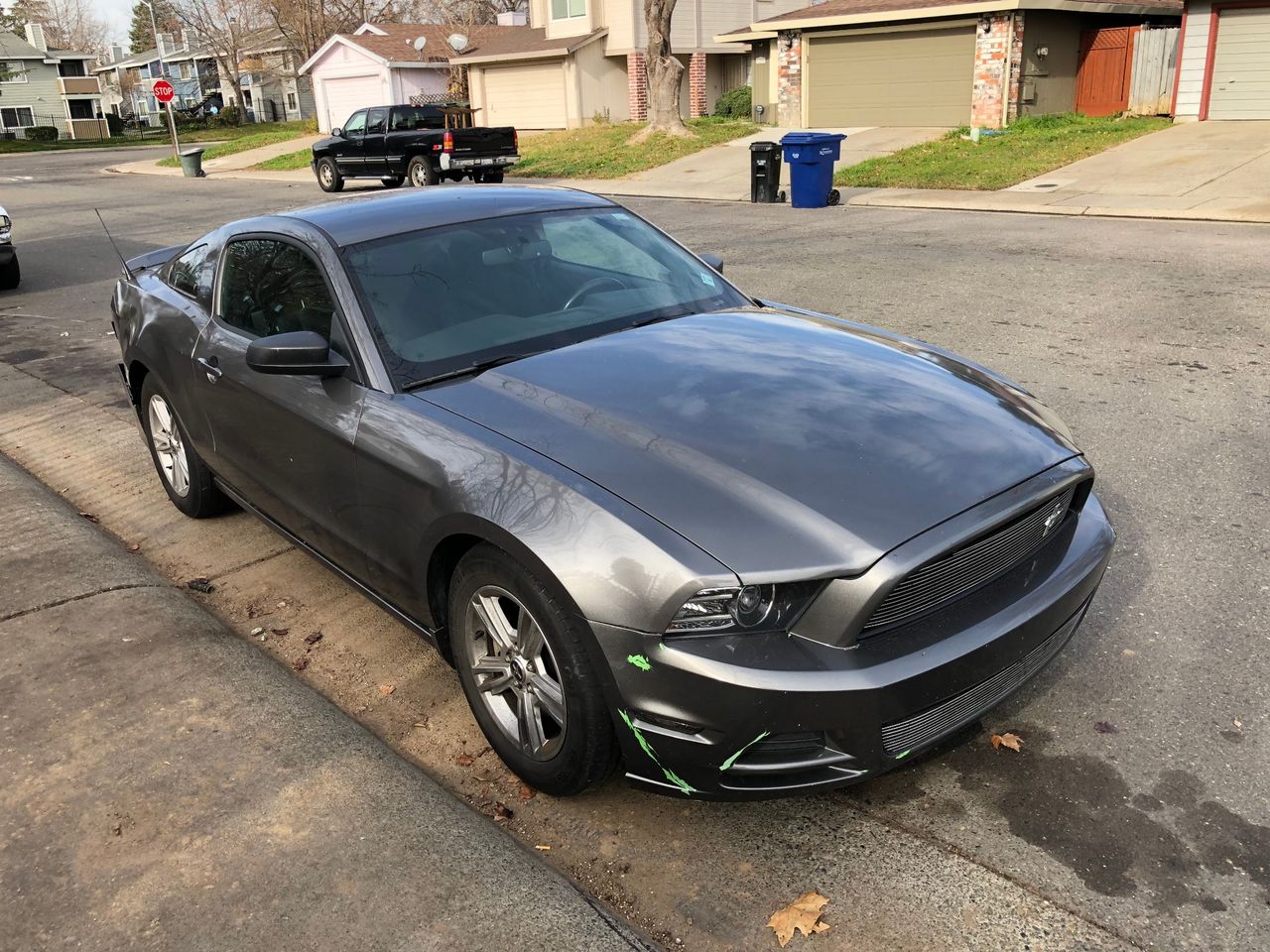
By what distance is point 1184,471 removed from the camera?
5.23 m

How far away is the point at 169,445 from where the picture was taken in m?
5.35

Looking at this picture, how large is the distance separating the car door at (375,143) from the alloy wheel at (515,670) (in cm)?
2216

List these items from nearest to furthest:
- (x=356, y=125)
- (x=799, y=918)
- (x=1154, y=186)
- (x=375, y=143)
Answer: (x=799, y=918) → (x=1154, y=186) → (x=375, y=143) → (x=356, y=125)

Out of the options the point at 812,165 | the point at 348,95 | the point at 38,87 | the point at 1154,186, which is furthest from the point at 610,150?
the point at 38,87

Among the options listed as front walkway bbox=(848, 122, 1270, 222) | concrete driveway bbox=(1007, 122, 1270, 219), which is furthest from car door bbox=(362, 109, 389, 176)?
concrete driveway bbox=(1007, 122, 1270, 219)

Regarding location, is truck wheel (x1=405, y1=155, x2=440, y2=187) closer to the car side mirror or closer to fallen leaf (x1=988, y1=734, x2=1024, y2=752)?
the car side mirror

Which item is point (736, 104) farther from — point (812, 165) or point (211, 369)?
point (211, 369)

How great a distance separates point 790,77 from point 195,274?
1040 inches

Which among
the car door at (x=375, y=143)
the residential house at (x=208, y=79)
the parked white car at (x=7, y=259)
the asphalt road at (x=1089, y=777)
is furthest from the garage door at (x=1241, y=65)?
the residential house at (x=208, y=79)

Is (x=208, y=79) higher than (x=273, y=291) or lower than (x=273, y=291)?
higher

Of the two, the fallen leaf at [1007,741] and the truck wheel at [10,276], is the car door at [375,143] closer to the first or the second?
the truck wheel at [10,276]

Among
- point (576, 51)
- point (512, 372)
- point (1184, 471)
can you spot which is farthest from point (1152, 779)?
point (576, 51)

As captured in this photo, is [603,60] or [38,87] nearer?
[603,60]

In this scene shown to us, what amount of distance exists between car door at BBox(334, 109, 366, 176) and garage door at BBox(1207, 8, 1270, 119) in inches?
740
